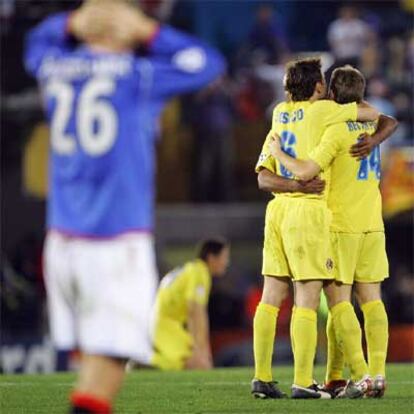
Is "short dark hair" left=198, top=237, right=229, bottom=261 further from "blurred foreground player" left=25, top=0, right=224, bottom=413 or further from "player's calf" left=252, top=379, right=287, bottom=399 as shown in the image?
"blurred foreground player" left=25, top=0, right=224, bottom=413

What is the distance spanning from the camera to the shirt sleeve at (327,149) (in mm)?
9938

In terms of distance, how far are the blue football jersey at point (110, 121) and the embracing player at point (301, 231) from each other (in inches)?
123

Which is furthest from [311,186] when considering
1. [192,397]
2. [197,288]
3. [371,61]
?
[371,61]

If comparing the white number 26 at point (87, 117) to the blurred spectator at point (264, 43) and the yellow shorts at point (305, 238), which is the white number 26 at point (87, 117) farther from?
the blurred spectator at point (264, 43)

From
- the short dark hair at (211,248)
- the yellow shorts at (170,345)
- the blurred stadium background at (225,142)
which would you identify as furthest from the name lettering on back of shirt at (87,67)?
the blurred stadium background at (225,142)

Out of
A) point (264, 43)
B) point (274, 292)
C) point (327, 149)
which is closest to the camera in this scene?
point (327, 149)

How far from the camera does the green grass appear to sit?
9.66m

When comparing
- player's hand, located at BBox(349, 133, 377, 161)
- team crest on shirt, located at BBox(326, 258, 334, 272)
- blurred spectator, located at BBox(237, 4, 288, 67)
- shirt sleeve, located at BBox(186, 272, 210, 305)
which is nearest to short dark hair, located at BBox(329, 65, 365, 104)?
player's hand, located at BBox(349, 133, 377, 161)

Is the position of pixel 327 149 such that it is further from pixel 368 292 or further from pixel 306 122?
pixel 368 292

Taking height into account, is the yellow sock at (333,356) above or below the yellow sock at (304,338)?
below

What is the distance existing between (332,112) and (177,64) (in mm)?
3300

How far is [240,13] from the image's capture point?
2495 cm

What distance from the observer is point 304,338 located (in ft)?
32.7

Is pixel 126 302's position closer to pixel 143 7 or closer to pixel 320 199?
pixel 320 199
